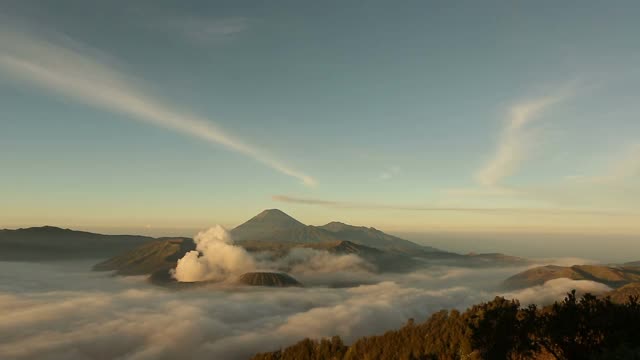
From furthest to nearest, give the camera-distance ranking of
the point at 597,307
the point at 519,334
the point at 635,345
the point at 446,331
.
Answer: the point at 446,331 → the point at 519,334 → the point at 597,307 → the point at 635,345

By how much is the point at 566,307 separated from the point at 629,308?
10398 millimetres

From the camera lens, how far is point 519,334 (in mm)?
85188

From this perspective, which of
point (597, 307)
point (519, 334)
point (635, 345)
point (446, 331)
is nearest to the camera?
point (635, 345)

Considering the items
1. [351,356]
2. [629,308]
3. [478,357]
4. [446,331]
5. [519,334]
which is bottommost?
[351,356]

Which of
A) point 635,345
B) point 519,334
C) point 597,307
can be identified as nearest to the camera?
point 635,345

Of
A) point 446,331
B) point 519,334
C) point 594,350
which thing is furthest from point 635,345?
point 446,331

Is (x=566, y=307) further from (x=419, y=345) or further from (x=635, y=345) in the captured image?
(x=419, y=345)

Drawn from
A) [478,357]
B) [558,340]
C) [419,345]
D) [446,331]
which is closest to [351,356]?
[419,345]

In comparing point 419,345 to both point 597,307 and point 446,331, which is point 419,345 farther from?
point 597,307

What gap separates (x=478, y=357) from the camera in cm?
8919

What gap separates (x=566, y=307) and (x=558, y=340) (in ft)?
18.6

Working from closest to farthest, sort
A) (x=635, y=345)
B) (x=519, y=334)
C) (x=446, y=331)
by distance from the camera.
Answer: (x=635, y=345), (x=519, y=334), (x=446, y=331)

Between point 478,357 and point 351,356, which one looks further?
point 351,356

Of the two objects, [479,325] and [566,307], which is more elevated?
[566,307]
